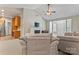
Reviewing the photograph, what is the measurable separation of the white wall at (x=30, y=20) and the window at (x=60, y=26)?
19 centimetres

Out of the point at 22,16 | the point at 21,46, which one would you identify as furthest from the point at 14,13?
the point at 21,46

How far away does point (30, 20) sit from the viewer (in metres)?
2.47

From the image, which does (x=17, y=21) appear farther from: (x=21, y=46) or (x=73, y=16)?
(x=73, y=16)

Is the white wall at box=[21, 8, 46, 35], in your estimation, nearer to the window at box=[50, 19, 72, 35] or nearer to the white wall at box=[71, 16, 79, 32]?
the window at box=[50, 19, 72, 35]

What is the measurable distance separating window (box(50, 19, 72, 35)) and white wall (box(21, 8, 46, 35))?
0.19 metres

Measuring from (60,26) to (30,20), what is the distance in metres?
0.63

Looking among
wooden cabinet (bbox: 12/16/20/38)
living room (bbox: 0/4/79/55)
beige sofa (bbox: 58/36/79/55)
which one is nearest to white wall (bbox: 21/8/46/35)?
living room (bbox: 0/4/79/55)

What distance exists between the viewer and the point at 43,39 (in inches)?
101

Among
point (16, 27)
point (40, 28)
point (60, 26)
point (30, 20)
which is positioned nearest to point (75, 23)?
point (60, 26)

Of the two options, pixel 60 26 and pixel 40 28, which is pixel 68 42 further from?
pixel 40 28

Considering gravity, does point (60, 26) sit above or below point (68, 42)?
above

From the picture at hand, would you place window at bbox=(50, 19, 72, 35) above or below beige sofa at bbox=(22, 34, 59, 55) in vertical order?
above

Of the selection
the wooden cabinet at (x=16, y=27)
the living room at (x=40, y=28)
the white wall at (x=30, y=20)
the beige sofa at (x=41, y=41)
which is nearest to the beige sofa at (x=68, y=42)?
the living room at (x=40, y=28)

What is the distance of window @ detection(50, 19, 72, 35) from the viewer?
2.41m
